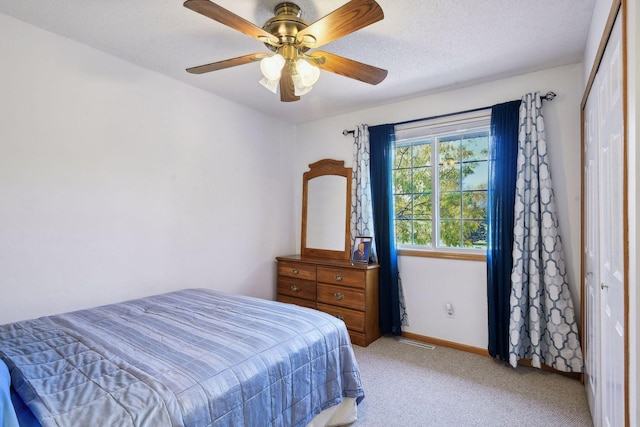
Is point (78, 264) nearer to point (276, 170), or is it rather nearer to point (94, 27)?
point (94, 27)

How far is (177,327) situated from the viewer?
1.84 meters

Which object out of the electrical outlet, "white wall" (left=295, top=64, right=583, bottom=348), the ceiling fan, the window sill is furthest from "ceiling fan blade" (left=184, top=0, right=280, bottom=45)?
the electrical outlet

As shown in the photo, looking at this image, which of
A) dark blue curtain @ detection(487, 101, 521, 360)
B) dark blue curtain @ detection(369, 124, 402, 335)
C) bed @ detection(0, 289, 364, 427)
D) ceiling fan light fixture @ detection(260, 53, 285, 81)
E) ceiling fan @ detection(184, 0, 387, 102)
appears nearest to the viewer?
bed @ detection(0, 289, 364, 427)

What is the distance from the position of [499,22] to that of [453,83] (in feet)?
3.08

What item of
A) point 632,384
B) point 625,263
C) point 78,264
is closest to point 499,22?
point 625,263

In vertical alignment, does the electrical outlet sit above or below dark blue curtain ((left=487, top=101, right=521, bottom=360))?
below

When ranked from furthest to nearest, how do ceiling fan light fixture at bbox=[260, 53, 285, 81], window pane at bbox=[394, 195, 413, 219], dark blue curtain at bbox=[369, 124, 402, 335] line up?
1. window pane at bbox=[394, 195, 413, 219]
2. dark blue curtain at bbox=[369, 124, 402, 335]
3. ceiling fan light fixture at bbox=[260, 53, 285, 81]

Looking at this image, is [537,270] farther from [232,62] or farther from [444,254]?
[232,62]

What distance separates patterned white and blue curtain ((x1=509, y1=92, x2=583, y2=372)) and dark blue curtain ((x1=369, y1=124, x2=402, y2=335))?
3.47ft

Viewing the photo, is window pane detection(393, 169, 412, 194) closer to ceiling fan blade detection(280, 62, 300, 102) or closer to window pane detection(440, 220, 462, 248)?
window pane detection(440, 220, 462, 248)

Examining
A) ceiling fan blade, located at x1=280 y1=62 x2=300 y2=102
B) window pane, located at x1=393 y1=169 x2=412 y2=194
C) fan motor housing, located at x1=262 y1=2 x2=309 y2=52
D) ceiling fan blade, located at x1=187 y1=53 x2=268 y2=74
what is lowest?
window pane, located at x1=393 y1=169 x2=412 y2=194

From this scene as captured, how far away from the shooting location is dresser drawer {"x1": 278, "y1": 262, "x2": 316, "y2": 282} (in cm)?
354

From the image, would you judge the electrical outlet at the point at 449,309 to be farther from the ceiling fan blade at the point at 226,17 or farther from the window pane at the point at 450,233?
the ceiling fan blade at the point at 226,17

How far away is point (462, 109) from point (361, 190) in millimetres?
1241
